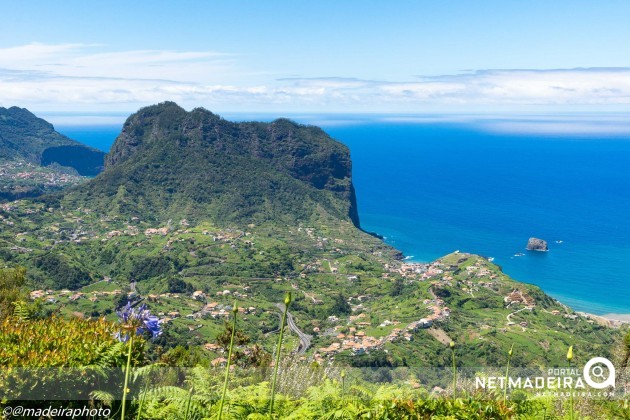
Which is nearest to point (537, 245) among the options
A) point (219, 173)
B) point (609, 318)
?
point (609, 318)

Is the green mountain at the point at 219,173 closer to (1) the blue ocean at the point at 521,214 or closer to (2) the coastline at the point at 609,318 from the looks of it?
(1) the blue ocean at the point at 521,214

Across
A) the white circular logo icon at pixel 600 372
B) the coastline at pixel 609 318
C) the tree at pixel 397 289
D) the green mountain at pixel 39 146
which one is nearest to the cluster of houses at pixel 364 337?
the tree at pixel 397 289

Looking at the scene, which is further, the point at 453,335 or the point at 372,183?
the point at 372,183

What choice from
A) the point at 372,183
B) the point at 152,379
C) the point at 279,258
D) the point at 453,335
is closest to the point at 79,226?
the point at 279,258

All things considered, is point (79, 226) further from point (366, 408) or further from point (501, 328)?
point (366, 408)

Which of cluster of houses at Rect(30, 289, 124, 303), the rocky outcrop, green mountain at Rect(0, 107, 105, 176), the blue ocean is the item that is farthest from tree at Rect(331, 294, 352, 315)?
green mountain at Rect(0, 107, 105, 176)

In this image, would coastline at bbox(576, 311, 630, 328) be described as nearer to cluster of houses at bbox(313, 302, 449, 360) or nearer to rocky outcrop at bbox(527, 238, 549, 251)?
cluster of houses at bbox(313, 302, 449, 360)
